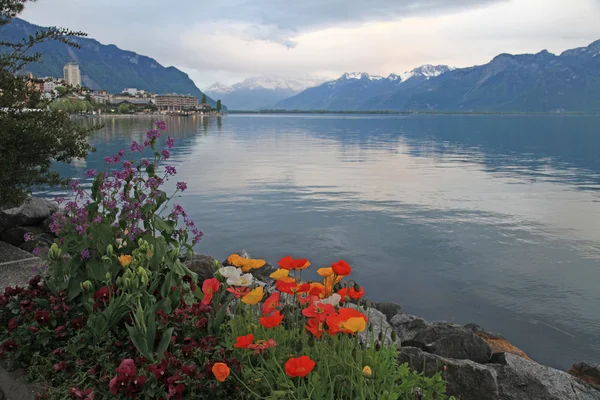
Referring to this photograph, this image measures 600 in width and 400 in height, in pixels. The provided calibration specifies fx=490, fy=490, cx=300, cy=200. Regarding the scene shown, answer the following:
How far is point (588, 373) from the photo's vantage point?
24.3 feet

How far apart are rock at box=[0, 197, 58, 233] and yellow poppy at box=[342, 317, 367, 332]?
10.7m

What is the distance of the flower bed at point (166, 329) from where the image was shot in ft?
11.6

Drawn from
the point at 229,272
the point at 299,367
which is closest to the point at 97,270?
the point at 229,272

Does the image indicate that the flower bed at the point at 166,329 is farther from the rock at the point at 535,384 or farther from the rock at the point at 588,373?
the rock at the point at 588,373

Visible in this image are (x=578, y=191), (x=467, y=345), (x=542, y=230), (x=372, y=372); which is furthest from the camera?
(x=578, y=191)

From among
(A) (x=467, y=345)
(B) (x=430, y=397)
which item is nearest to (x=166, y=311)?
(B) (x=430, y=397)

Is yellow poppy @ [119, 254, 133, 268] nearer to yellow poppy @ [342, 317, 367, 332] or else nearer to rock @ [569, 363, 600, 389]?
yellow poppy @ [342, 317, 367, 332]

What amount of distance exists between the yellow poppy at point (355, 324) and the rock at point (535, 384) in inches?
149

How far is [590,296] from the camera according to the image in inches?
435

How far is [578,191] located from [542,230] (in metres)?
10.2

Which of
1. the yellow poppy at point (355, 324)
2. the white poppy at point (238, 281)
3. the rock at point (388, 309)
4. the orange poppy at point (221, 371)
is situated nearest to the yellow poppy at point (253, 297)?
the white poppy at point (238, 281)

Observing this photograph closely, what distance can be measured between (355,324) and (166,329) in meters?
1.96

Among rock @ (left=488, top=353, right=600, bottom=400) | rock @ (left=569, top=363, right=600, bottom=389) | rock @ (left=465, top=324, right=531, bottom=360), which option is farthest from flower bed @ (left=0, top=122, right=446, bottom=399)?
rock @ (left=569, top=363, right=600, bottom=389)

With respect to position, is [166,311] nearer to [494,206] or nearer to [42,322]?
[42,322]
